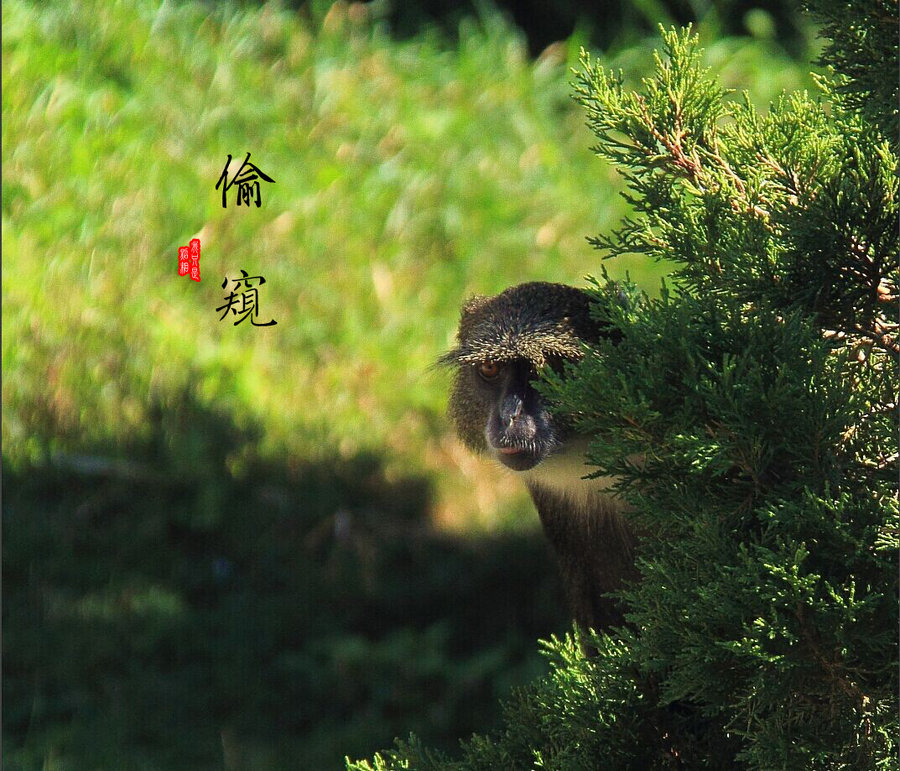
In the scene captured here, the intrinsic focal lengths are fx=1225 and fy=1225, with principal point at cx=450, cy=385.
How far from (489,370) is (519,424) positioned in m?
0.20

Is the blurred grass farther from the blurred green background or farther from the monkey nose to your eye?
the monkey nose

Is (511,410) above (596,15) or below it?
below

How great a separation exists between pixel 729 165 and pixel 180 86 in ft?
12.6

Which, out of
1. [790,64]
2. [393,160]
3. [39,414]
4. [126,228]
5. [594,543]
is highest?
[790,64]

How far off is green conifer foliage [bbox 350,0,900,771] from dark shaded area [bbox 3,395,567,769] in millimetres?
1968

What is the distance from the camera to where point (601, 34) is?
6.82m

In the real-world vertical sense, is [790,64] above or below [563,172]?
above

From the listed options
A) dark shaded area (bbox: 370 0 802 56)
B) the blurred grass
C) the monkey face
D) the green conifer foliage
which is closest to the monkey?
the monkey face

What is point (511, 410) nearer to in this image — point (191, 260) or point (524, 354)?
point (524, 354)

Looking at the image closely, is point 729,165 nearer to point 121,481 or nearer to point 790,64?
point 121,481

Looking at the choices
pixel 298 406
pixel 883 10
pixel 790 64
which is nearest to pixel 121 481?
pixel 298 406

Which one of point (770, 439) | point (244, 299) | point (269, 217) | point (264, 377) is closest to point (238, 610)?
point (264, 377)

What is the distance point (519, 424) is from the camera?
2760mm

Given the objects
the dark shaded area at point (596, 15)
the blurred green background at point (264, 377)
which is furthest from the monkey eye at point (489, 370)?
the dark shaded area at point (596, 15)
